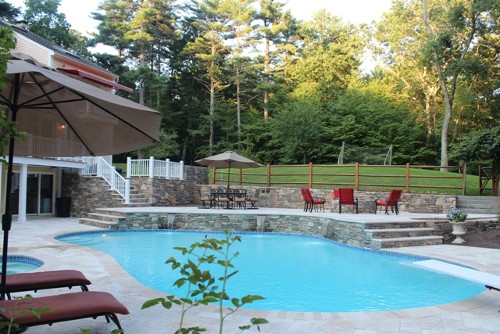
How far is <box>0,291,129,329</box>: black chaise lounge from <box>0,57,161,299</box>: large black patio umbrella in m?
0.61

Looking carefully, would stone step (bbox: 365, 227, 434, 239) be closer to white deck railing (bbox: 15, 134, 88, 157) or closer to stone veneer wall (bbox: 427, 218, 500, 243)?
stone veneer wall (bbox: 427, 218, 500, 243)

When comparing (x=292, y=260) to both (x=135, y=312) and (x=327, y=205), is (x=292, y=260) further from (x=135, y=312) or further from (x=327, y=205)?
(x=327, y=205)

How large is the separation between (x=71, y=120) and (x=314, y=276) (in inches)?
184

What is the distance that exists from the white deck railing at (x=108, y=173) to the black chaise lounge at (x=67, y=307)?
41.7 feet

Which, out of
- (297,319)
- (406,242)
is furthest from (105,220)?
(297,319)

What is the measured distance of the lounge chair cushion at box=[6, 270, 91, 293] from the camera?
3701 mm

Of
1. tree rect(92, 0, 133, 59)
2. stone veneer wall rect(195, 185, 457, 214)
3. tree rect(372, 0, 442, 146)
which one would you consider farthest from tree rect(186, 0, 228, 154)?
stone veneer wall rect(195, 185, 457, 214)

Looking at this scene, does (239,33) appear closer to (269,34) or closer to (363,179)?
(269,34)

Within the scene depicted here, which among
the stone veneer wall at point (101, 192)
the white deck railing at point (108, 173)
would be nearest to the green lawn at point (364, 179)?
the stone veneer wall at point (101, 192)

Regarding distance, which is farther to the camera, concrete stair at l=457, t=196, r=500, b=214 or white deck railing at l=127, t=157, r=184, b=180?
white deck railing at l=127, t=157, r=184, b=180

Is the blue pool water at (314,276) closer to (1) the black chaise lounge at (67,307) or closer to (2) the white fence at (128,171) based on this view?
(1) the black chaise lounge at (67,307)

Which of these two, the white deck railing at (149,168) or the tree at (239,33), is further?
the tree at (239,33)

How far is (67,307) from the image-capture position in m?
2.91

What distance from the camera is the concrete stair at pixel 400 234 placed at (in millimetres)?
9266
